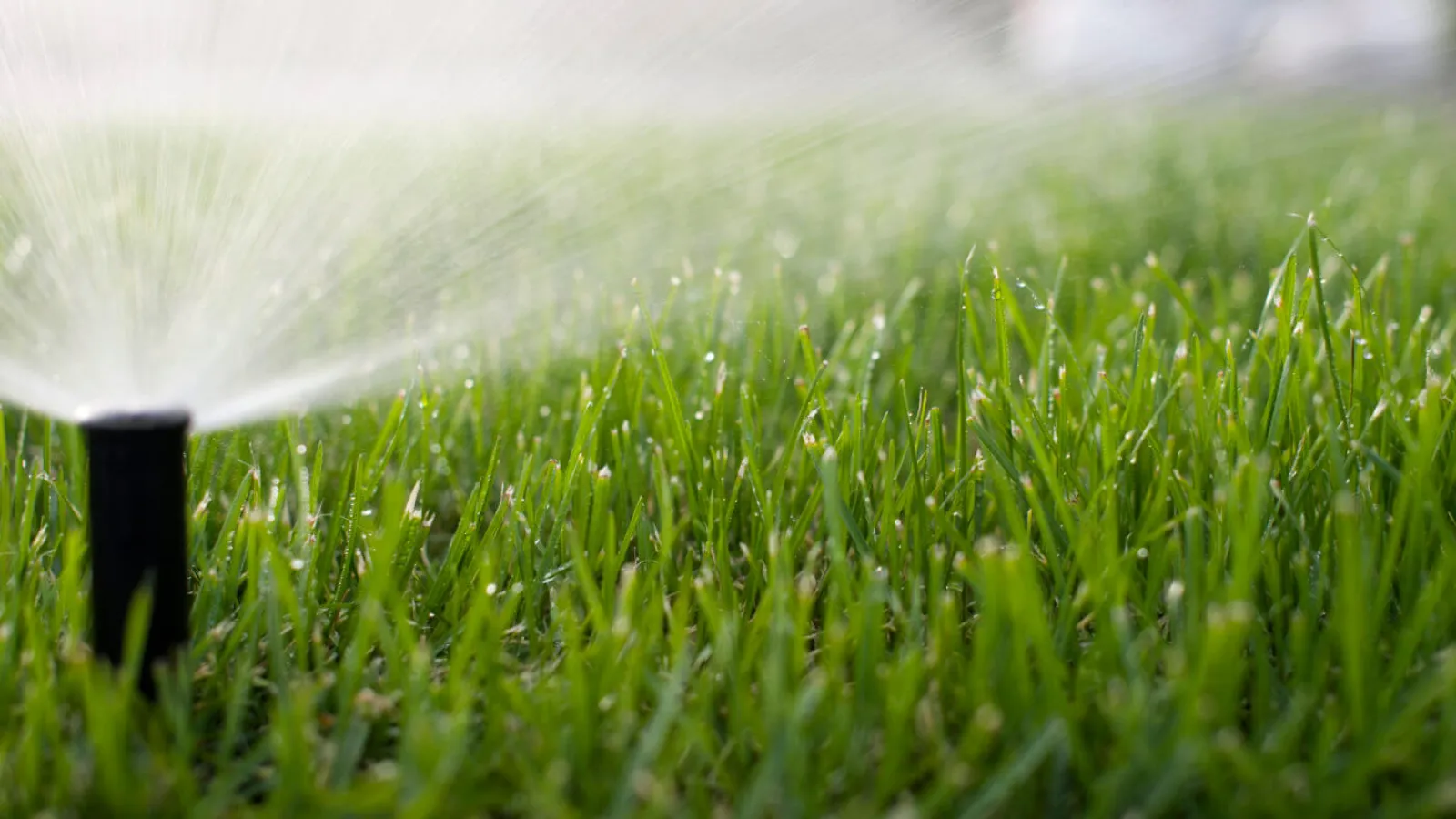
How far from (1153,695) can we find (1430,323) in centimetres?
170

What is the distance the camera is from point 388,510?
1192 millimetres

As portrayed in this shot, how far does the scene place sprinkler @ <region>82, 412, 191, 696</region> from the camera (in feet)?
3.75

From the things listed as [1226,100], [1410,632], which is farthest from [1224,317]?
[1226,100]

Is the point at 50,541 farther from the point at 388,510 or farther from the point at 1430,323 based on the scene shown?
the point at 1430,323

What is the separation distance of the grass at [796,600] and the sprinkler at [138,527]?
0.07 m

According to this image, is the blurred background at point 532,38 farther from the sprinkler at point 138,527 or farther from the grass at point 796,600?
the sprinkler at point 138,527

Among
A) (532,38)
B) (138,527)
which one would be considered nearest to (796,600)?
(138,527)

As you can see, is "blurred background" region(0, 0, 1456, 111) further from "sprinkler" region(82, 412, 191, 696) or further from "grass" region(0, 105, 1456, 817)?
"sprinkler" region(82, 412, 191, 696)

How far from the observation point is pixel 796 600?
1.43 meters

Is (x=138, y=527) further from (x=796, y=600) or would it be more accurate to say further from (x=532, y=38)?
(x=532, y=38)

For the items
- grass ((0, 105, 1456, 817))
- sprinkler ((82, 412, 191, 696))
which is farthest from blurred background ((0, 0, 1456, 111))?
sprinkler ((82, 412, 191, 696))

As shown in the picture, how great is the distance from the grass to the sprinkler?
0.07m

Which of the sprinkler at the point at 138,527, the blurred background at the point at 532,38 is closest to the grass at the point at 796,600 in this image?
the sprinkler at the point at 138,527

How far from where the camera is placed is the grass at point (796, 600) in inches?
43.2
